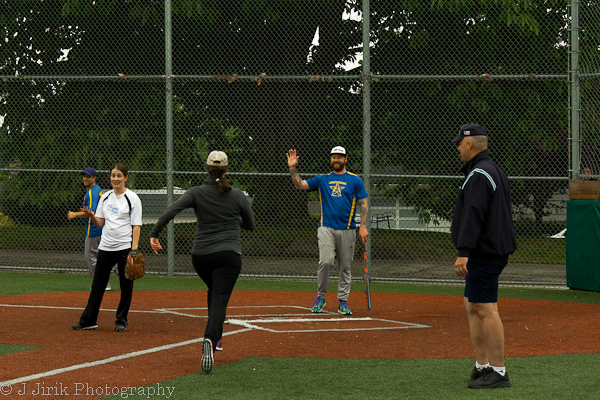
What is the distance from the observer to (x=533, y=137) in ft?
48.5

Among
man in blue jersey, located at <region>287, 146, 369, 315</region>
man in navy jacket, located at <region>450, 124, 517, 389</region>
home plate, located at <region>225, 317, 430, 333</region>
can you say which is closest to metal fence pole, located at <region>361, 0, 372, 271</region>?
man in blue jersey, located at <region>287, 146, 369, 315</region>

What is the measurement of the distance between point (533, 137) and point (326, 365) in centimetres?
1010

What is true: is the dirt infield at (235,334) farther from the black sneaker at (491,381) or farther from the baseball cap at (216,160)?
the baseball cap at (216,160)

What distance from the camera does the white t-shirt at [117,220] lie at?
26.3 feet

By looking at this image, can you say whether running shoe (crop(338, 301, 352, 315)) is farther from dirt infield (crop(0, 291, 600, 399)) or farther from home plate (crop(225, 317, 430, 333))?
home plate (crop(225, 317, 430, 333))

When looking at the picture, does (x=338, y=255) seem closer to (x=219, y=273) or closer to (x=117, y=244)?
(x=117, y=244)

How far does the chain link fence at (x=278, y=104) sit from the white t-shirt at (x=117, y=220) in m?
5.93

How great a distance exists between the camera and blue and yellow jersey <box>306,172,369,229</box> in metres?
9.37

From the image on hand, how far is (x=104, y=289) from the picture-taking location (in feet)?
26.1

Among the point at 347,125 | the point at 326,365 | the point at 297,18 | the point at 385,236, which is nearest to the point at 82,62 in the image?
the point at 297,18

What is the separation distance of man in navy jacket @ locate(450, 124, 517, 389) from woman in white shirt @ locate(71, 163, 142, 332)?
400 centimetres

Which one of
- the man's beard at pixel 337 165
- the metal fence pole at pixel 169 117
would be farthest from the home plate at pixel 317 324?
the metal fence pole at pixel 169 117

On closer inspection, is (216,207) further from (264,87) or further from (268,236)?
(264,87)

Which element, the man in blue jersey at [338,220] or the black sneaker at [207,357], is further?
the man in blue jersey at [338,220]
